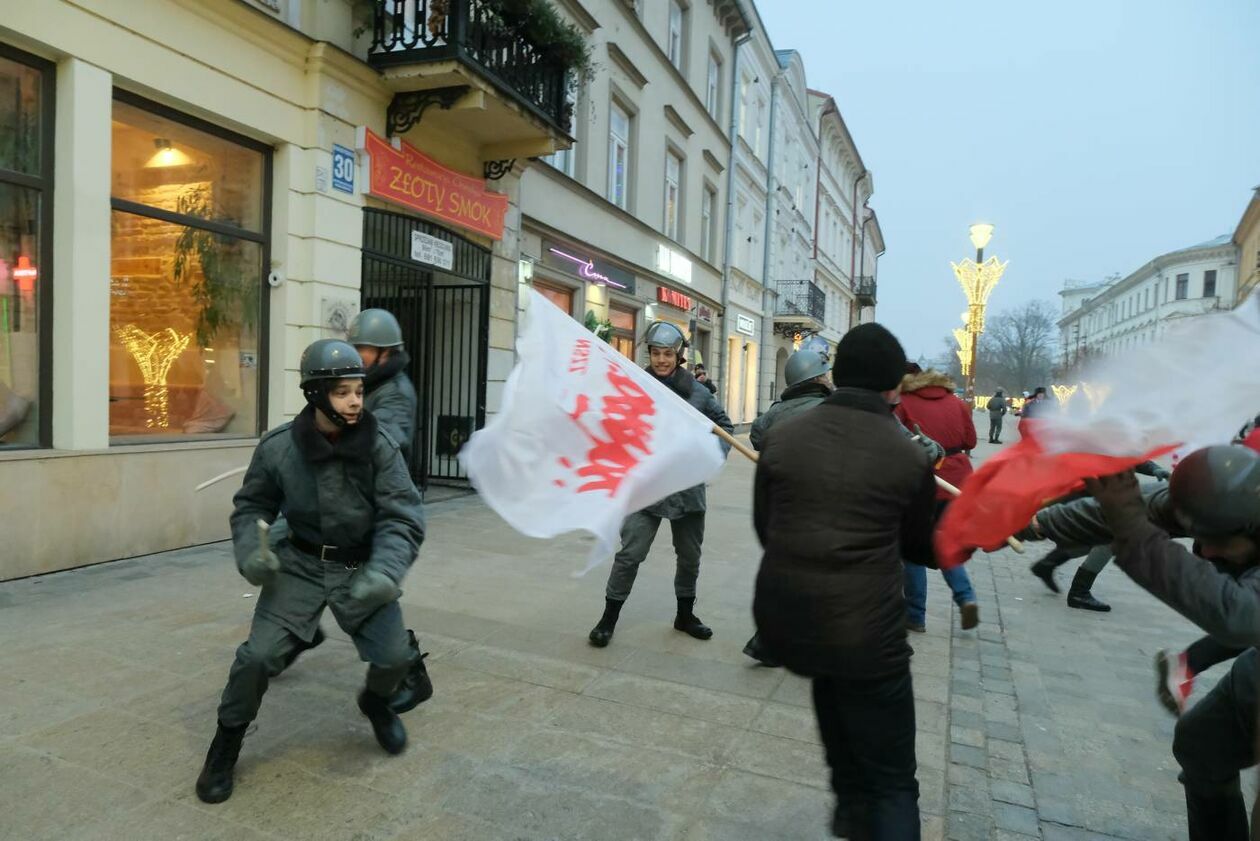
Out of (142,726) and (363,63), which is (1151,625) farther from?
(363,63)

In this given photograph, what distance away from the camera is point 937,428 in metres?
5.36

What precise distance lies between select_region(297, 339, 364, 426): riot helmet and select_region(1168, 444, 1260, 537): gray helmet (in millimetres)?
2559

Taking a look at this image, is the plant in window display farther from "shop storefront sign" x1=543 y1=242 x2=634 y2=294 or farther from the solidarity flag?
the solidarity flag

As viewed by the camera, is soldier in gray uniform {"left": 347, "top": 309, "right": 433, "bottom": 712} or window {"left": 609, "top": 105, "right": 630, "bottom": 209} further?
window {"left": 609, "top": 105, "right": 630, "bottom": 209}

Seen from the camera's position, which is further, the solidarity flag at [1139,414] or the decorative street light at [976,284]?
the decorative street light at [976,284]

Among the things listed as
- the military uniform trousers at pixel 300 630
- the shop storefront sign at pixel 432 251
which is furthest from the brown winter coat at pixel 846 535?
the shop storefront sign at pixel 432 251

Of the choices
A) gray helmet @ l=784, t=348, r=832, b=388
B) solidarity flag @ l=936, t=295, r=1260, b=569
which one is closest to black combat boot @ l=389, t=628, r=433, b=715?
gray helmet @ l=784, t=348, r=832, b=388

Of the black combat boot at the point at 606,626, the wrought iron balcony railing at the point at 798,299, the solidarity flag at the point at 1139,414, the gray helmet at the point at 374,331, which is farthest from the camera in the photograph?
the wrought iron balcony railing at the point at 798,299

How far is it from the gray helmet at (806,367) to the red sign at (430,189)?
5.40m

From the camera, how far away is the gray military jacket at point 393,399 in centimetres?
373

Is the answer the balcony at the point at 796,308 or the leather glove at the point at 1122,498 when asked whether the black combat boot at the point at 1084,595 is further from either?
the balcony at the point at 796,308

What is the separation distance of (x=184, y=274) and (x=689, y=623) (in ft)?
16.9

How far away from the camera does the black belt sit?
307cm

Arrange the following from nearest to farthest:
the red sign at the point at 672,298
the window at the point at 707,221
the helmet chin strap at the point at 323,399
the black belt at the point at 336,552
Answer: the helmet chin strap at the point at 323,399 → the black belt at the point at 336,552 → the red sign at the point at 672,298 → the window at the point at 707,221
